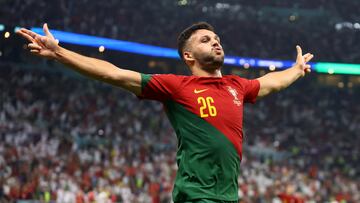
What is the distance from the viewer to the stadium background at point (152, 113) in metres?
18.4

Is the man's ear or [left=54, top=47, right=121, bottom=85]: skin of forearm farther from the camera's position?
the man's ear

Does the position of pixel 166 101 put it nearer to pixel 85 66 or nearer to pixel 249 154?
pixel 85 66

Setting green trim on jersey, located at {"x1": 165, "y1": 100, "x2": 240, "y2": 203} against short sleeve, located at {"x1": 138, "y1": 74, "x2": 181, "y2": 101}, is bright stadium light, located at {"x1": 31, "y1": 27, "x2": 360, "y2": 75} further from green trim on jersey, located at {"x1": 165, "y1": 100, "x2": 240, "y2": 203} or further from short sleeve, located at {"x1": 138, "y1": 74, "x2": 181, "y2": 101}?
green trim on jersey, located at {"x1": 165, "y1": 100, "x2": 240, "y2": 203}

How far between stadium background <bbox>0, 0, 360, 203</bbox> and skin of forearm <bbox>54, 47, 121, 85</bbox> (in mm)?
11891

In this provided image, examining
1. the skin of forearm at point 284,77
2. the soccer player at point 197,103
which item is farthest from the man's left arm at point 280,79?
the soccer player at point 197,103

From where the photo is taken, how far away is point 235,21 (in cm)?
2944

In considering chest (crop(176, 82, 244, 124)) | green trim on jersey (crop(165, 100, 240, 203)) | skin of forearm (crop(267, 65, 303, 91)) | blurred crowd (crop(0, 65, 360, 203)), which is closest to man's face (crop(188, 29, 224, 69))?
chest (crop(176, 82, 244, 124))

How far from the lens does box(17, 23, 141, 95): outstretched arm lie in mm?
3660

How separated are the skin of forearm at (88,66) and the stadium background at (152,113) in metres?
11.9

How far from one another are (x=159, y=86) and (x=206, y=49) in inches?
14.9

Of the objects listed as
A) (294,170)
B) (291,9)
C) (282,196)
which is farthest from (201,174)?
(291,9)

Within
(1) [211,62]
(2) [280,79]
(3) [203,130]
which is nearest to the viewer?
(3) [203,130]

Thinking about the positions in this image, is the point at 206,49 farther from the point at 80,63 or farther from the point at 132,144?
the point at 132,144

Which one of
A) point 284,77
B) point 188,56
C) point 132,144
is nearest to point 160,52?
point 132,144
